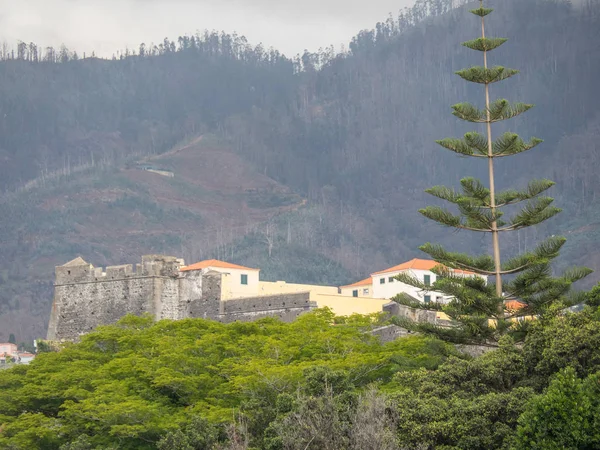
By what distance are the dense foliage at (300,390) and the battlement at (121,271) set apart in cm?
876

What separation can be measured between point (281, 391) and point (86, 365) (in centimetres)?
1016

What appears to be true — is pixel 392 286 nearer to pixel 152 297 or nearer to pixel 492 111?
pixel 152 297

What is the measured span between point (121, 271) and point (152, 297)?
2468 millimetres

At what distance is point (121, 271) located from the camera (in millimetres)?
58188

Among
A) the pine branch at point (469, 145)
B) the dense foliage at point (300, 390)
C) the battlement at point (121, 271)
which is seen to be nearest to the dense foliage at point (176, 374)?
the dense foliage at point (300, 390)

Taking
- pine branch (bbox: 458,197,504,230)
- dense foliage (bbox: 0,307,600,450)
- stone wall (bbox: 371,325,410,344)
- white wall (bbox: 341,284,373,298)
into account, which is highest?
pine branch (bbox: 458,197,504,230)

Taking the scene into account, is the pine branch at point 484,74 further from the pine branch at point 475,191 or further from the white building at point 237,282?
the white building at point 237,282

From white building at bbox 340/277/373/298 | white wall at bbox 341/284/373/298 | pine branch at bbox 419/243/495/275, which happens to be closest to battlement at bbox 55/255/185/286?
white wall at bbox 341/284/373/298

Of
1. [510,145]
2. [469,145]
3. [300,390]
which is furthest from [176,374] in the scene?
[510,145]

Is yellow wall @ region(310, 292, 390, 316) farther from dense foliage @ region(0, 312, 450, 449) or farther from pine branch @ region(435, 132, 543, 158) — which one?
pine branch @ region(435, 132, 543, 158)

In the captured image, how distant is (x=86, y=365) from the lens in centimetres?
4431

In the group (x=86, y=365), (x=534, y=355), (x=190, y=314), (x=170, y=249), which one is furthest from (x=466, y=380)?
(x=170, y=249)

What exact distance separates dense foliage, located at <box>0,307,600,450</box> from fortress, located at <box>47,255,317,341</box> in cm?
779

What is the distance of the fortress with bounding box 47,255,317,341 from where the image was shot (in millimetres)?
55844
